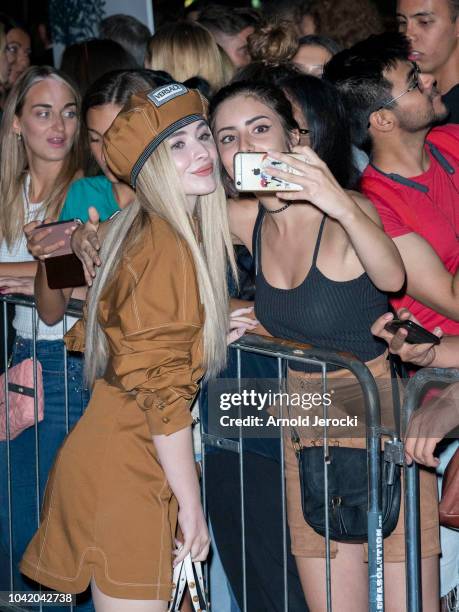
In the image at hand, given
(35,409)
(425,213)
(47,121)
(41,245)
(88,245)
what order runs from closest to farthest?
(88,245), (425,213), (41,245), (35,409), (47,121)

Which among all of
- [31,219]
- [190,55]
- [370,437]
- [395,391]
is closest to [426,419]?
[370,437]

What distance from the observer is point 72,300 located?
4164 millimetres

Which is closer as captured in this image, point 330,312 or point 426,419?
point 426,419

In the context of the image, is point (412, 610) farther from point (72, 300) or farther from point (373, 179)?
point (72, 300)

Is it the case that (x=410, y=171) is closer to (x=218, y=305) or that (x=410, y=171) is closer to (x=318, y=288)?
(x=318, y=288)

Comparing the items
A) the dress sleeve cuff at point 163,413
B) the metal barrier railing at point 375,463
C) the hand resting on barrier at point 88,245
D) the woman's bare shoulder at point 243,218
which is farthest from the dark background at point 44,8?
the dress sleeve cuff at point 163,413

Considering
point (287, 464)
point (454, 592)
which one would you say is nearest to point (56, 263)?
point (287, 464)

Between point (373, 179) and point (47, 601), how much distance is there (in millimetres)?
2184

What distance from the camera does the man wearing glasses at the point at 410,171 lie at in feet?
11.8

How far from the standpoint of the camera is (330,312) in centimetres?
331

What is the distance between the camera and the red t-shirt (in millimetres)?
3730

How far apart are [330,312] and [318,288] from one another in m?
0.09

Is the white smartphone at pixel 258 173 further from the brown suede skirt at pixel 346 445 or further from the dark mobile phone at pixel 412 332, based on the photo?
the brown suede skirt at pixel 346 445

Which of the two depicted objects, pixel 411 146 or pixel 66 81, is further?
pixel 66 81
